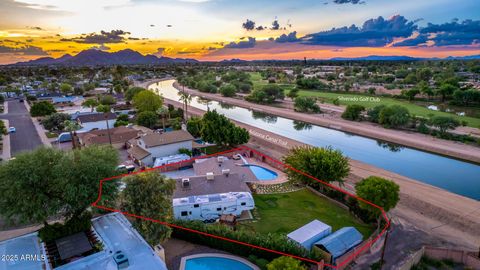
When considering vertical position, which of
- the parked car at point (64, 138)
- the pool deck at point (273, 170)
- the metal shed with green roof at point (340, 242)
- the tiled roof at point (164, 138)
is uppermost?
the tiled roof at point (164, 138)

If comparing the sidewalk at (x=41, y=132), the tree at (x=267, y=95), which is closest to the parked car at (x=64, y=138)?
the sidewalk at (x=41, y=132)

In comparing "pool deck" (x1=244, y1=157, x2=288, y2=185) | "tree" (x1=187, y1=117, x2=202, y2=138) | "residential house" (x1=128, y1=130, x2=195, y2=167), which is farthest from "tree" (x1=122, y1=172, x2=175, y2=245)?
"tree" (x1=187, y1=117, x2=202, y2=138)

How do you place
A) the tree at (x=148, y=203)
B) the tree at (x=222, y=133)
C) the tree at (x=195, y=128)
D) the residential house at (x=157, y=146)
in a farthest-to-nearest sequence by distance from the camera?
the tree at (x=195, y=128)
the tree at (x=222, y=133)
the residential house at (x=157, y=146)
the tree at (x=148, y=203)

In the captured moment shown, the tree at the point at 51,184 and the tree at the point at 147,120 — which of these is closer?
the tree at the point at 51,184

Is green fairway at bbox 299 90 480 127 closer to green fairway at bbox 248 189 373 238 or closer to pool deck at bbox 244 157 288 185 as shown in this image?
pool deck at bbox 244 157 288 185

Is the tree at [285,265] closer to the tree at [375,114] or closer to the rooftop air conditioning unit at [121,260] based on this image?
the rooftop air conditioning unit at [121,260]

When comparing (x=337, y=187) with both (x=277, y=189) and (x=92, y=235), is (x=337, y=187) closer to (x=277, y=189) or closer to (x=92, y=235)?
(x=277, y=189)

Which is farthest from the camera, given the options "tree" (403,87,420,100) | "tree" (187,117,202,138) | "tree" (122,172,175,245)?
"tree" (403,87,420,100)

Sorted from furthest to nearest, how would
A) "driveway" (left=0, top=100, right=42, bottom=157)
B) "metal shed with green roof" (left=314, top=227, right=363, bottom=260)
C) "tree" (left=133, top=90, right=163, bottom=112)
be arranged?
"tree" (left=133, top=90, right=163, bottom=112)
"driveway" (left=0, top=100, right=42, bottom=157)
"metal shed with green roof" (left=314, top=227, right=363, bottom=260)
